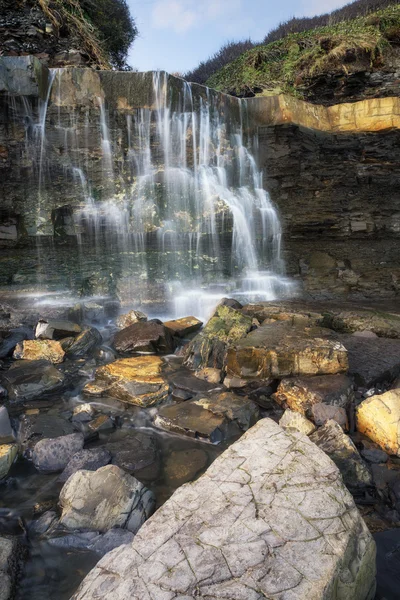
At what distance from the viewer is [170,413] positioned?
170 inches

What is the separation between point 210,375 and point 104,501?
2.63 meters

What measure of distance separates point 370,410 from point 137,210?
636 centimetres

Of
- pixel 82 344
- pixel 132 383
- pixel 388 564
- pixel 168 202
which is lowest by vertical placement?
pixel 388 564

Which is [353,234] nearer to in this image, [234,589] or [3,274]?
[3,274]

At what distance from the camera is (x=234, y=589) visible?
169cm

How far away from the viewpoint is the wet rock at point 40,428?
3.83 metres

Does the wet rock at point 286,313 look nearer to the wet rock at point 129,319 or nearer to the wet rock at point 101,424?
the wet rock at point 129,319

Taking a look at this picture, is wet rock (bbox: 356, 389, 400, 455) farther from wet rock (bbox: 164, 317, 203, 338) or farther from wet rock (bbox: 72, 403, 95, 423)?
wet rock (bbox: 164, 317, 203, 338)

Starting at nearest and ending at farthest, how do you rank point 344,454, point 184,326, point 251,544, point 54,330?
1. point 251,544
2. point 344,454
3. point 54,330
4. point 184,326

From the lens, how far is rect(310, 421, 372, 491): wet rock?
310 centimetres

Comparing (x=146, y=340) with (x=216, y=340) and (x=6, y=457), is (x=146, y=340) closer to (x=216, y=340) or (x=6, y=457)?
(x=216, y=340)

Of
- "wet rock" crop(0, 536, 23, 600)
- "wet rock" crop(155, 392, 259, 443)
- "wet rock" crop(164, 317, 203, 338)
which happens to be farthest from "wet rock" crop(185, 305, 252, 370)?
"wet rock" crop(0, 536, 23, 600)

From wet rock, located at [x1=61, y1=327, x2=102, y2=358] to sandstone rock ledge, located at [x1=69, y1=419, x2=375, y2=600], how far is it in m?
4.24

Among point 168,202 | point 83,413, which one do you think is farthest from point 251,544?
point 168,202
